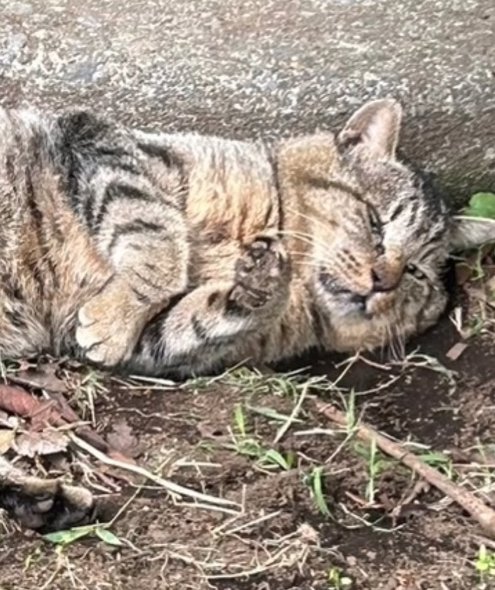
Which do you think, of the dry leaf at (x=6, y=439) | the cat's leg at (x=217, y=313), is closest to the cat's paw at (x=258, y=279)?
the cat's leg at (x=217, y=313)

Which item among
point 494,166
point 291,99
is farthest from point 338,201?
point 494,166

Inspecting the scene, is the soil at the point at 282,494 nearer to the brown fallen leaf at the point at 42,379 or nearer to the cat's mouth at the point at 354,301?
the brown fallen leaf at the point at 42,379

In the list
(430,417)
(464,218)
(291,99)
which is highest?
(291,99)

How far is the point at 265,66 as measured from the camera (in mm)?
4855

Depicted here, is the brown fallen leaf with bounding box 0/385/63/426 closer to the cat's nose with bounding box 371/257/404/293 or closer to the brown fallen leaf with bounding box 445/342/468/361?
the cat's nose with bounding box 371/257/404/293

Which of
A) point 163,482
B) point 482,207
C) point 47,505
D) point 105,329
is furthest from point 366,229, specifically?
point 47,505

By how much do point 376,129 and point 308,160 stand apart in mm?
265

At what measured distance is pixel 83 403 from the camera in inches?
168

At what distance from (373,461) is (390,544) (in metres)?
0.37

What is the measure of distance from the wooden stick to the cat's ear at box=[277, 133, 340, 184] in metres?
0.84

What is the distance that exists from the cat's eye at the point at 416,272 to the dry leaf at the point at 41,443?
1.38 meters

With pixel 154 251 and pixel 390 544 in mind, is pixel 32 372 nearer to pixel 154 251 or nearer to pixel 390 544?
pixel 154 251

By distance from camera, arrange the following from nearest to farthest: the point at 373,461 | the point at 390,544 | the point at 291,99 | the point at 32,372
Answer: the point at 390,544
the point at 373,461
the point at 32,372
the point at 291,99

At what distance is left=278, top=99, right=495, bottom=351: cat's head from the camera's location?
4.48 m
